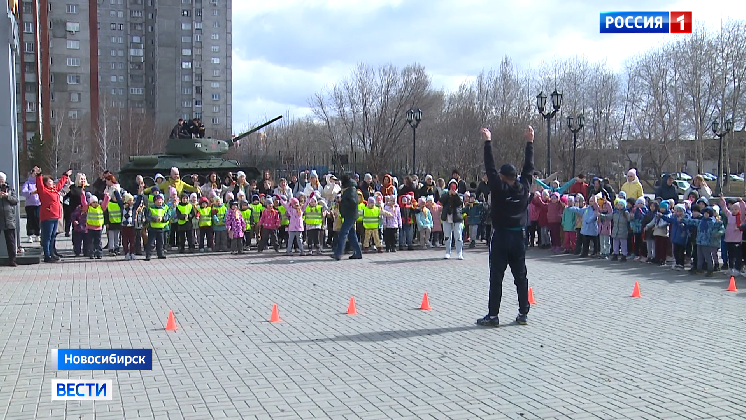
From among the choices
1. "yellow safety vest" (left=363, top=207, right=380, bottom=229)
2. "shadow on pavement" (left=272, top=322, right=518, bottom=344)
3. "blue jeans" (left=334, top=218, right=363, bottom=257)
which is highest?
"yellow safety vest" (left=363, top=207, right=380, bottom=229)

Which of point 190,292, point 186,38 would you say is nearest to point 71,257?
point 190,292

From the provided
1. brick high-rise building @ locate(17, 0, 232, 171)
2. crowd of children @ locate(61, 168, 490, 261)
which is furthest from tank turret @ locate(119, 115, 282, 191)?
brick high-rise building @ locate(17, 0, 232, 171)

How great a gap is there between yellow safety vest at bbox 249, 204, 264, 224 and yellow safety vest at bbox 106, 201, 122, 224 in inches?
129

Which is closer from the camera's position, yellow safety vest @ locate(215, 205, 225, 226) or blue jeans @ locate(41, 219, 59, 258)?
blue jeans @ locate(41, 219, 59, 258)

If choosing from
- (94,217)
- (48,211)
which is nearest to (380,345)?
(48,211)

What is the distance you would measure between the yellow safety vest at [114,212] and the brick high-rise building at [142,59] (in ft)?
204

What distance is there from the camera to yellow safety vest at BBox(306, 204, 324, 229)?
1797 centimetres

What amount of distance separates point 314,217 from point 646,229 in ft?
25.3

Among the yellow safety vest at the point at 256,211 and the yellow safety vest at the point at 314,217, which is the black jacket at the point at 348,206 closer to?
the yellow safety vest at the point at 314,217

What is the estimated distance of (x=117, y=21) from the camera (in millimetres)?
91625

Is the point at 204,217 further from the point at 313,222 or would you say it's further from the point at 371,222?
the point at 371,222

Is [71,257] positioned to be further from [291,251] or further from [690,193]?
[690,193]

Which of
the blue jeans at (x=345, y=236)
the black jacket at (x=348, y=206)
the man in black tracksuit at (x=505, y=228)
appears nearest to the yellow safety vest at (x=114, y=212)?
the blue jeans at (x=345, y=236)

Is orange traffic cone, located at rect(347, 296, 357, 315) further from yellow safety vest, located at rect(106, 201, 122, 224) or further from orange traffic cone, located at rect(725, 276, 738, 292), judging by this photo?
yellow safety vest, located at rect(106, 201, 122, 224)
